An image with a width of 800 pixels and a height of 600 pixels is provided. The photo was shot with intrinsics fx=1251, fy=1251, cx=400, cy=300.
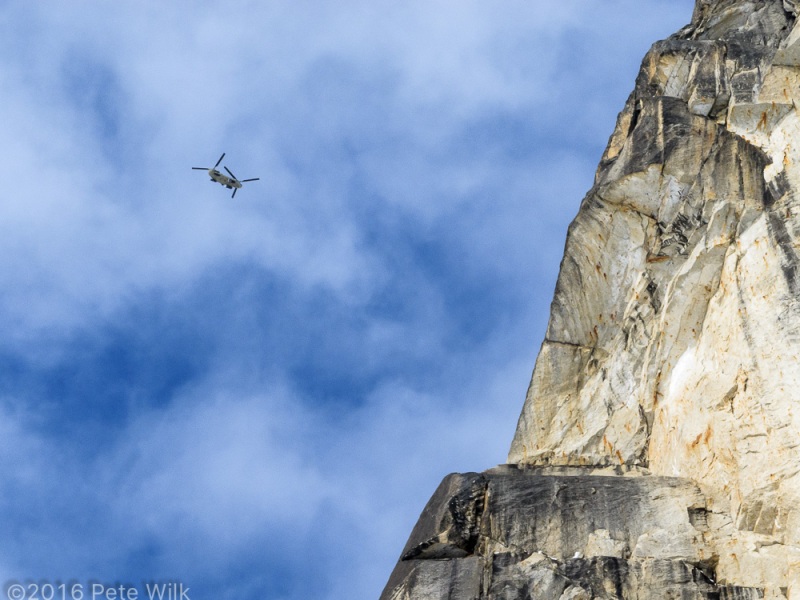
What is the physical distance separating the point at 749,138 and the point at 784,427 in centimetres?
1069

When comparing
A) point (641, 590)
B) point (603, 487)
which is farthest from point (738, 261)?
point (641, 590)

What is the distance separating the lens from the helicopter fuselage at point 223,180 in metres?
82.1

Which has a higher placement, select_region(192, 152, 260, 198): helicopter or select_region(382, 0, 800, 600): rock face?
select_region(192, 152, 260, 198): helicopter

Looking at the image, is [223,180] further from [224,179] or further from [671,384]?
[671,384]

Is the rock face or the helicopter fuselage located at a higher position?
the helicopter fuselage

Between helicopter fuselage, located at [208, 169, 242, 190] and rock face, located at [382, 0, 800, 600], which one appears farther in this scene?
helicopter fuselage, located at [208, 169, 242, 190]

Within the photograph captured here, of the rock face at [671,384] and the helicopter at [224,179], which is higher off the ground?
the helicopter at [224,179]

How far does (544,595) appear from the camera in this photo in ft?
106

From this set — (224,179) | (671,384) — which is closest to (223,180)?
(224,179)

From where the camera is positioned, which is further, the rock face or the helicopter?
the helicopter

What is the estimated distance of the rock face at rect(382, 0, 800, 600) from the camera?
32688mm

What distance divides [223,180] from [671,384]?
49.1 m

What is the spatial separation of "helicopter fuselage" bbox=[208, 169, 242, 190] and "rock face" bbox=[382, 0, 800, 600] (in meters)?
38.4

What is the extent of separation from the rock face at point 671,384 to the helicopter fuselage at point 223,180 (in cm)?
3844
